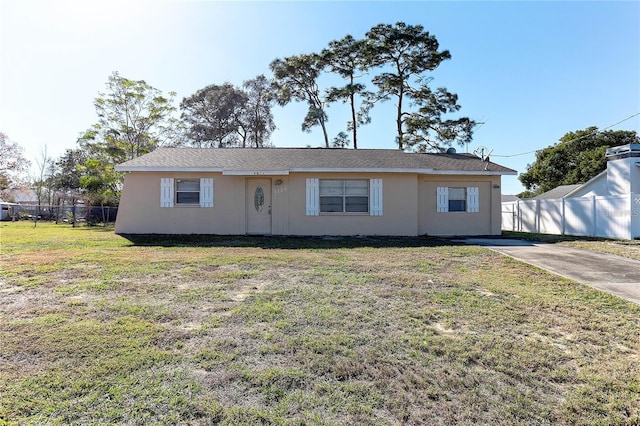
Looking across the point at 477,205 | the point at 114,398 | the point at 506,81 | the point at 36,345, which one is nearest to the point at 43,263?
the point at 36,345

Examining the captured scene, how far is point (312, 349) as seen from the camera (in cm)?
285

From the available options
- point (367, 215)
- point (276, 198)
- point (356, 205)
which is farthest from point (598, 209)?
point (276, 198)

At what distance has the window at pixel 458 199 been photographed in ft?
41.5

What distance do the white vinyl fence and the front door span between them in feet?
39.5

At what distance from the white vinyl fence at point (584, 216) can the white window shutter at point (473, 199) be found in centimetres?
430

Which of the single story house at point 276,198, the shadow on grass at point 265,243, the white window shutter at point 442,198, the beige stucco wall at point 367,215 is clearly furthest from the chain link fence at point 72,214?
the white window shutter at point 442,198

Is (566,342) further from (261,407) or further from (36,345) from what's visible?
(36,345)

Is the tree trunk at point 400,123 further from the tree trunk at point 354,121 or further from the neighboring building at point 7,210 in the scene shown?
the neighboring building at point 7,210

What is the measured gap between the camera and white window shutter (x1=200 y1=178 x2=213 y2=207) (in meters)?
11.9

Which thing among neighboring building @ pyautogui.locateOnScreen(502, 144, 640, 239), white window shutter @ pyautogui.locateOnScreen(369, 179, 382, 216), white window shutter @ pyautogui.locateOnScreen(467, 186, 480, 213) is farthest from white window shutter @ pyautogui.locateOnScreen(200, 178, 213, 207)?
neighboring building @ pyautogui.locateOnScreen(502, 144, 640, 239)

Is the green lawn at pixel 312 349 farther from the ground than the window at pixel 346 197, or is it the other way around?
the window at pixel 346 197

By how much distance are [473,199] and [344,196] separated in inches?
194

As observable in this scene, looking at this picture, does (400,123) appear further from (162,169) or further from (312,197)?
(162,169)

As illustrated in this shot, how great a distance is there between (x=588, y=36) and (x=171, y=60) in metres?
15.9
